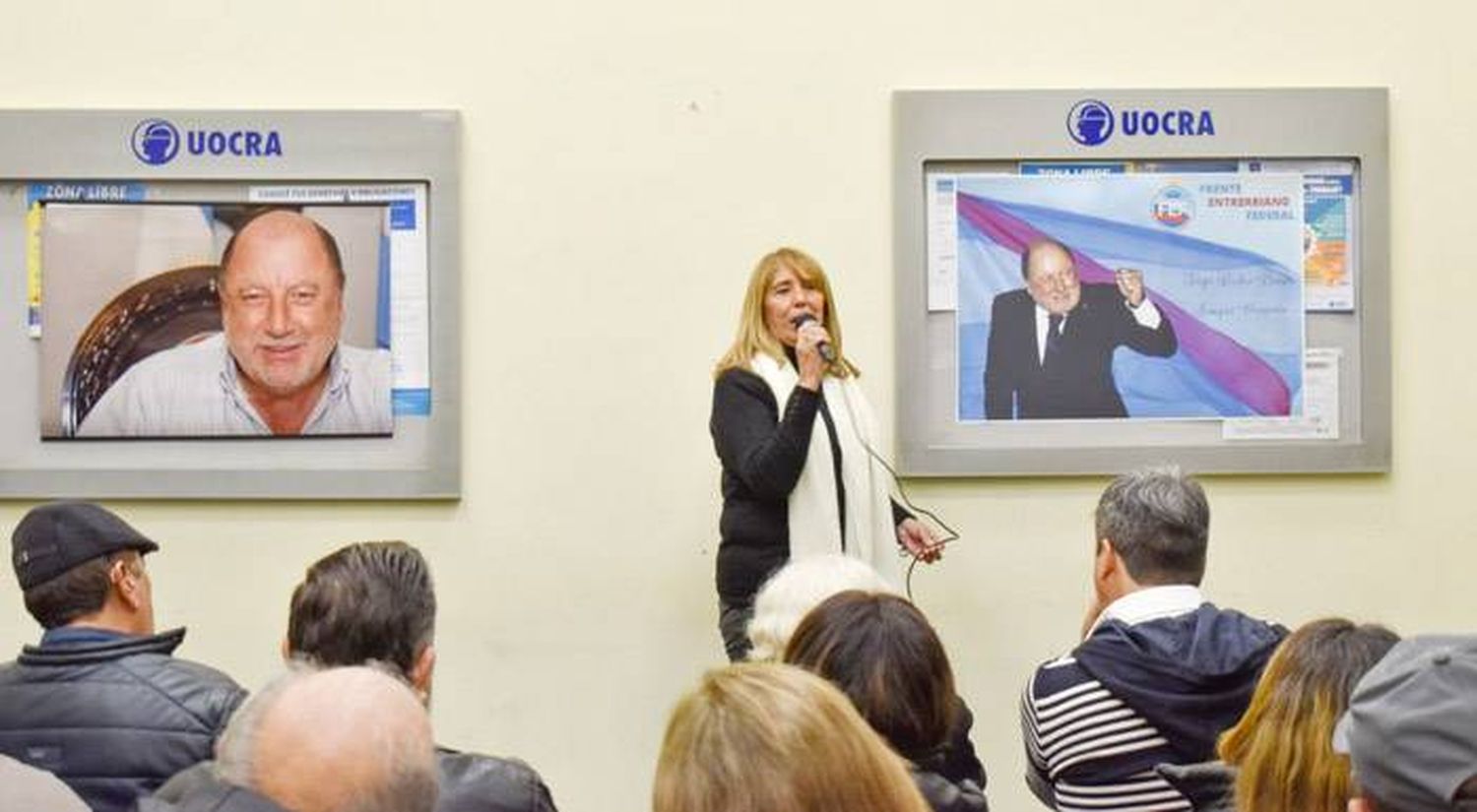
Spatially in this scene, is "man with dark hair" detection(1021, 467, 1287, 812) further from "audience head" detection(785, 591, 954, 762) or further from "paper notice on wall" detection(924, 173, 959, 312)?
"paper notice on wall" detection(924, 173, 959, 312)

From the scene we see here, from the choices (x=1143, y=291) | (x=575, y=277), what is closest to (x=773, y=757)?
(x=575, y=277)

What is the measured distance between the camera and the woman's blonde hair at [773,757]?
1.85 metres

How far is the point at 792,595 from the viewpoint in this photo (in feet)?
11.7

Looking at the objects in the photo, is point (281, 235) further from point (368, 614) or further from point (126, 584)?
point (368, 614)

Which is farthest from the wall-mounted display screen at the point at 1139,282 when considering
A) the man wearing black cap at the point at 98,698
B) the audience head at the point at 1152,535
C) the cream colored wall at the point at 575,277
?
the man wearing black cap at the point at 98,698

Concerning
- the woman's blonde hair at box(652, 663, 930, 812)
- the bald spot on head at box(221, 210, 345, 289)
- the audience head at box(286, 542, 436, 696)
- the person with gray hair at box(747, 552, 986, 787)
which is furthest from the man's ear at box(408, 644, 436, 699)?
the bald spot on head at box(221, 210, 345, 289)

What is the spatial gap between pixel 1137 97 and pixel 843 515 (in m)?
1.46

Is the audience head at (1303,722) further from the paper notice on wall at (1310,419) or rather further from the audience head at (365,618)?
the paper notice on wall at (1310,419)

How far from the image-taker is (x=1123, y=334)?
213 inches

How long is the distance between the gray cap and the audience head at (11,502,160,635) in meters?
2.61

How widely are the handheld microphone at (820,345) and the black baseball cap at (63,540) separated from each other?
63.7 inches

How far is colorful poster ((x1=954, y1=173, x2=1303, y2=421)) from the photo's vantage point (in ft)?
17.6

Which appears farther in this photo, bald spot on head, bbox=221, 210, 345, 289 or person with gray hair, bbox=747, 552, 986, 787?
bald spot on head, bbox=221, 210, 345, 289

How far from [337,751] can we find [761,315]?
2.90 meters
